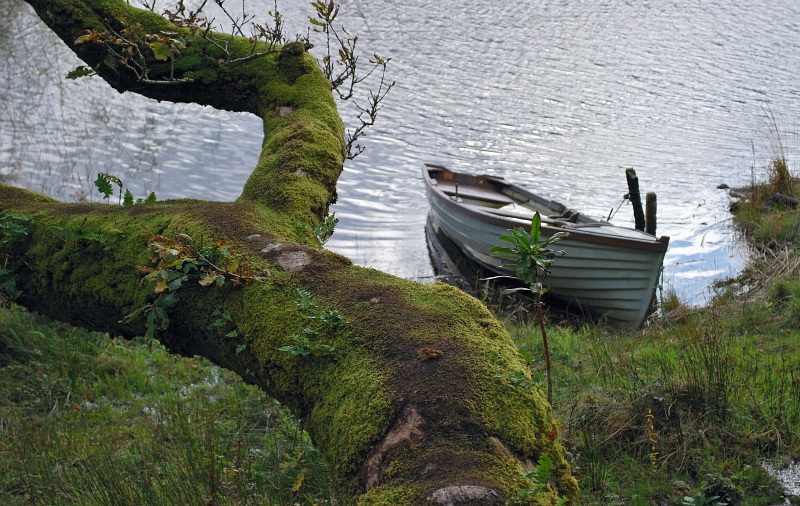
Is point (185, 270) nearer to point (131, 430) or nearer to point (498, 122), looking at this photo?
point (131, 430)

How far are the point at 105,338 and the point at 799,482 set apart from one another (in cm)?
449

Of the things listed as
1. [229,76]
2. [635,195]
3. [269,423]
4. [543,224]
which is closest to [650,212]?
[635,195]

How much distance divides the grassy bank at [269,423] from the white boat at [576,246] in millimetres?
2563

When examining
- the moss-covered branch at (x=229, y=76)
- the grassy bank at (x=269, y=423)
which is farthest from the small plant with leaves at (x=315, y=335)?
the moss-covered branch at (x=229, y=76)

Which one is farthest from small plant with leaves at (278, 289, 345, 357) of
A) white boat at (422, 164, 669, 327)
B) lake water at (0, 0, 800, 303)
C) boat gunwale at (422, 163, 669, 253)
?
lake water at (0, 0, 800, 303)

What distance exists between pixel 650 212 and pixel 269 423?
23.1 feet

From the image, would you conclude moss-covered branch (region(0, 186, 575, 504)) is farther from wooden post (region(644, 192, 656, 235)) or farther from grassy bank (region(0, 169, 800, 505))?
wooden post (region(644, 192, 656, 235))

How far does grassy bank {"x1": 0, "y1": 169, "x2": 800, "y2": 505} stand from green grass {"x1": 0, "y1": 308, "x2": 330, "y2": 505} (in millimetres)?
11

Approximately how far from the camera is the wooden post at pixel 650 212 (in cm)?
975

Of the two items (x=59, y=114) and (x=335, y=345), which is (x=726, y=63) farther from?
(x=335, y=345)

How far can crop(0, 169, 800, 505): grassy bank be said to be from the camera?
10.5 ft

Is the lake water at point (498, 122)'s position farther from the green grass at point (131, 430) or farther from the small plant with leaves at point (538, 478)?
the small plant with leaves at point (538, 478)

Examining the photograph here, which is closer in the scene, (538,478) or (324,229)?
(538,478)

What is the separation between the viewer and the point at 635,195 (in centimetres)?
995
